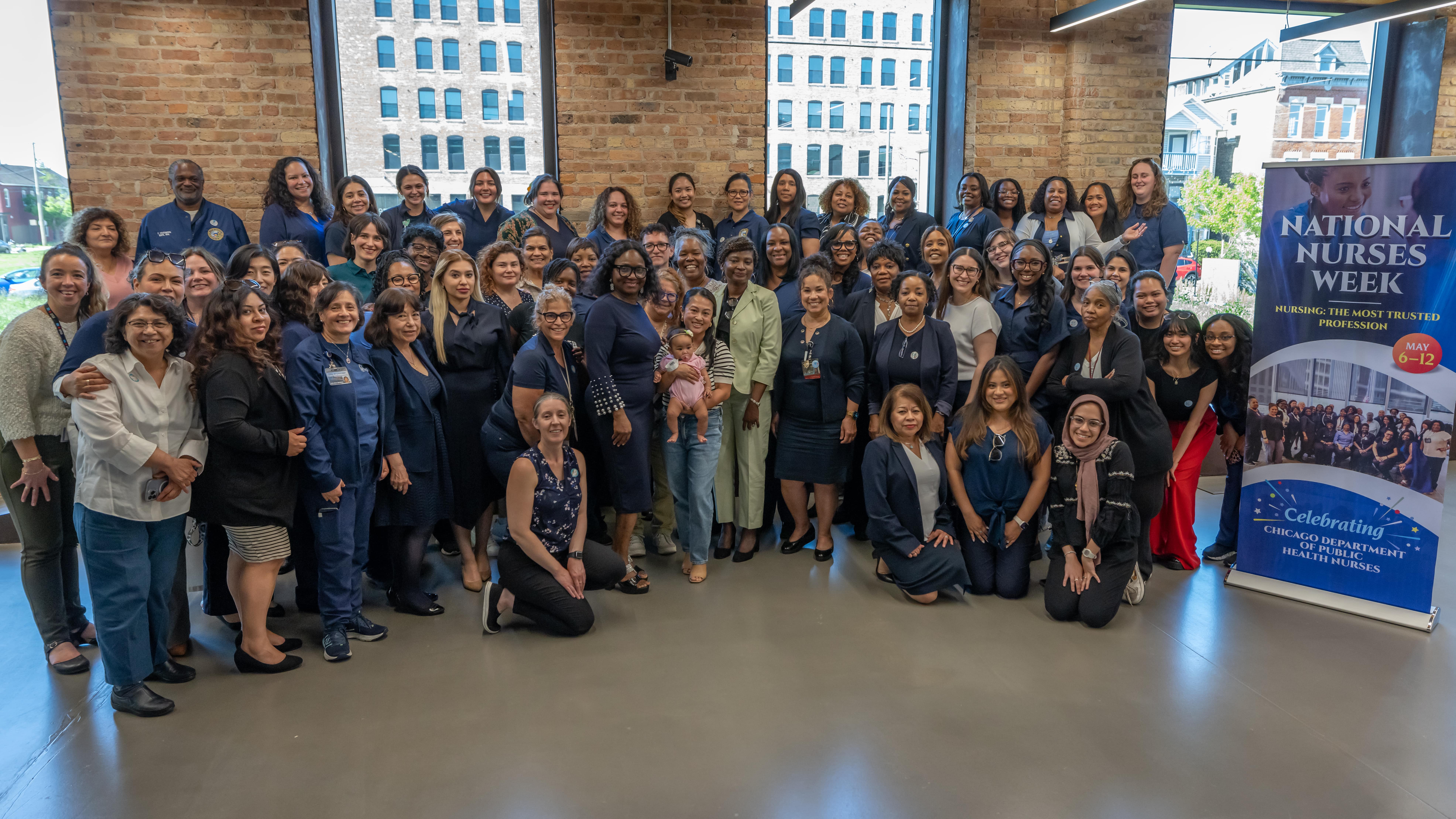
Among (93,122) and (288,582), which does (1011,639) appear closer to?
(288,582)

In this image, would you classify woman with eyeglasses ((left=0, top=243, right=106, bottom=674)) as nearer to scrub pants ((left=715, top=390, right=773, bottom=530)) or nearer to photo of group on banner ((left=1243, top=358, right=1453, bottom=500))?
scrub pants ((left=715, top=390, right=773, bottom=530))

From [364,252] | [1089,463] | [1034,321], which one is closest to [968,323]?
[1034,321]

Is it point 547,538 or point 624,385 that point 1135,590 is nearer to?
point 624,385

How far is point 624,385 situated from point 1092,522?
227 cm

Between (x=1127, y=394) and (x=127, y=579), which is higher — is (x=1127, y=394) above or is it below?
above

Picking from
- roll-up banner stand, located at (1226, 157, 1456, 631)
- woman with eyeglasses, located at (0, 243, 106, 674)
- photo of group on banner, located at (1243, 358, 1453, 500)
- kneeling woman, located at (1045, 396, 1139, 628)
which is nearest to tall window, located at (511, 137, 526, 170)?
woman with eyeglasses, located at (0, 243, 106, 674)

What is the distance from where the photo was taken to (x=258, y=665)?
11.5 feet

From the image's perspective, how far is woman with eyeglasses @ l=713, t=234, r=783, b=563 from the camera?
185 inches

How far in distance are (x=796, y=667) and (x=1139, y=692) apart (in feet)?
4.28

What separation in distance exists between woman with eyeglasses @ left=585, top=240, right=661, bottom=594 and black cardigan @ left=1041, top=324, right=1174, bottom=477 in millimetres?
2113

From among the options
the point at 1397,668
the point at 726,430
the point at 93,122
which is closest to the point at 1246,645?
the point at 1397,668

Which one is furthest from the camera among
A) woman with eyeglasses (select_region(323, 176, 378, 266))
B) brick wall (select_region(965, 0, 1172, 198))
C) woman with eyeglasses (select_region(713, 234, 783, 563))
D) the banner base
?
brick wall (select_region(965, 0, 1172, 198))

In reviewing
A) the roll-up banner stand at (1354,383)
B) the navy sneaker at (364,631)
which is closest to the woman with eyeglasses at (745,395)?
the navy sneaker at (364,631)

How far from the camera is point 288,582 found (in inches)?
182
